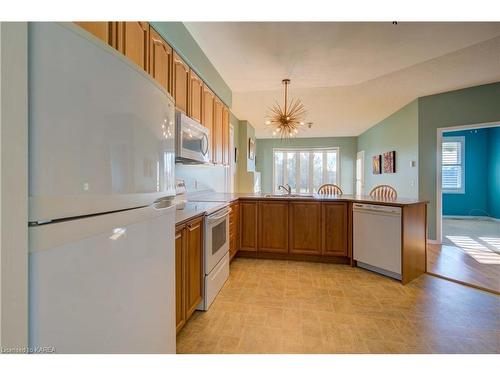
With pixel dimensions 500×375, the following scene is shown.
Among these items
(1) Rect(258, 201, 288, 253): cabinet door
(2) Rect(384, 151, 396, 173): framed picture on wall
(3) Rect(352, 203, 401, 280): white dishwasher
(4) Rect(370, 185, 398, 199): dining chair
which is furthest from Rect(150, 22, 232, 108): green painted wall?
(2) Rect(384, 151, 396, 173): framed picture on wall

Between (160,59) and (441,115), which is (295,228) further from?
(441,115)

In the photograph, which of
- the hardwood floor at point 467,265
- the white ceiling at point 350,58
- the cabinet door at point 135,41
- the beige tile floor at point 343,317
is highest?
the white ceiling at point 350,58

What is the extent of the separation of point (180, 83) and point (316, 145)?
23.8 ft

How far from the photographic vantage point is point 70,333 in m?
0.61

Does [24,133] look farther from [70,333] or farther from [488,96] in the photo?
[488,96]

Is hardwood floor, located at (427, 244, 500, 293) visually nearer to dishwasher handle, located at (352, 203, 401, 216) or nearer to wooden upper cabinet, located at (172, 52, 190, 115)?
dishwasher handle, located at (352, 203, 401, 216)

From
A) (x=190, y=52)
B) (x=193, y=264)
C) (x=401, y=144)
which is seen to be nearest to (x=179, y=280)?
(x=193, y=264)

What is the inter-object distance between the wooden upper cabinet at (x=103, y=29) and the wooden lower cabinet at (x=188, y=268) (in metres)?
1.09

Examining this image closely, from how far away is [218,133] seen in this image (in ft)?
11.4

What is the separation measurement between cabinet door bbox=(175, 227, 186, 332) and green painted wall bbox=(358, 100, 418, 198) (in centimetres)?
461

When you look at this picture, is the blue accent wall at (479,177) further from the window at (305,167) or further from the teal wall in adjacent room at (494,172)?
the window at (305,167)

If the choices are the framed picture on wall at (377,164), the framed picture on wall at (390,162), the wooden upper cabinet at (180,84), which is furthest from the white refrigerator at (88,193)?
the framed picture on wall at (377,164)

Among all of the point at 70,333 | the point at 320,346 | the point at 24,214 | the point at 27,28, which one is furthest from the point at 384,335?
the point at 27,28

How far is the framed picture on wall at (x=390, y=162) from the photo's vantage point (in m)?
5.52
